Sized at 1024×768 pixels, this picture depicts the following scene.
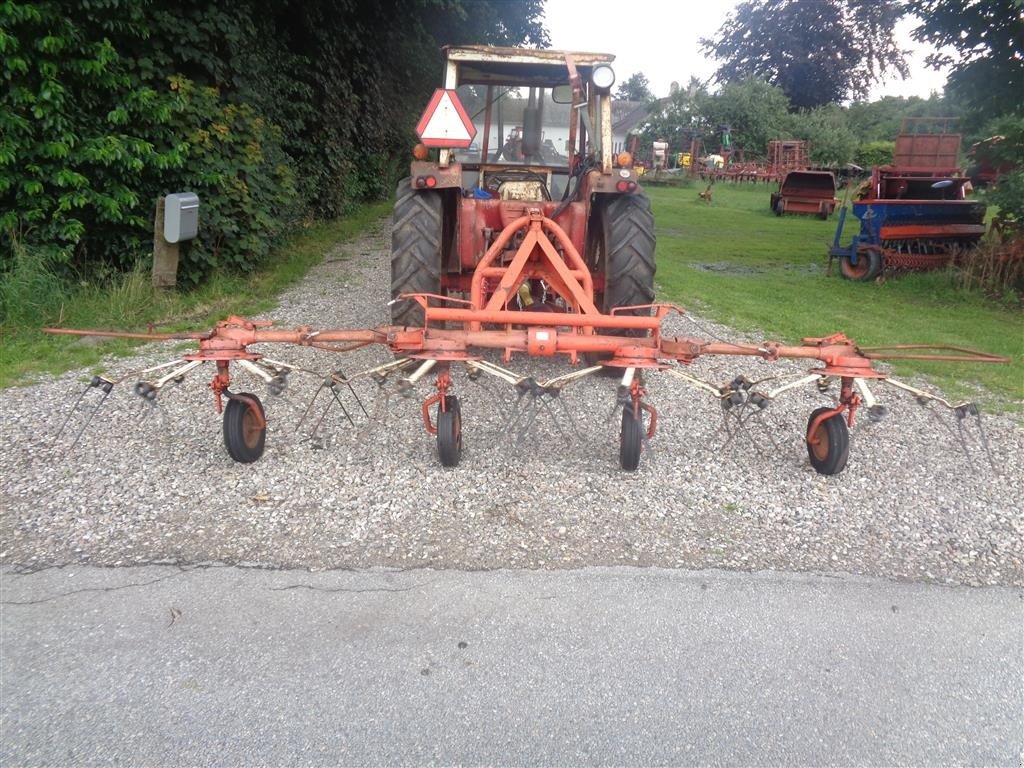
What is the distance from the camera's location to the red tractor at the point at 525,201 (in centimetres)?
586

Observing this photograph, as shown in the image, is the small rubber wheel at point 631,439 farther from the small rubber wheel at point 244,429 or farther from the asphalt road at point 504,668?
the small rubber wheel at point 244,429

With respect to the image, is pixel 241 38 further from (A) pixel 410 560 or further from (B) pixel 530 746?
(B) pixel 530 746

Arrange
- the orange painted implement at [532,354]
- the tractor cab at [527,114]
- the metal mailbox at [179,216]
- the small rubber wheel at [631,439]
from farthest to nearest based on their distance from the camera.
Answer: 1. the metal mailbox at [179,216]
2. the tractor cab at [527,114]
3. the small rubber wheel at [631,439]
4. the orange painted implement at [532,354]

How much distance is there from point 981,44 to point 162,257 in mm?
10518

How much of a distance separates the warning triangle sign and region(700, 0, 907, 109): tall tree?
39.3m

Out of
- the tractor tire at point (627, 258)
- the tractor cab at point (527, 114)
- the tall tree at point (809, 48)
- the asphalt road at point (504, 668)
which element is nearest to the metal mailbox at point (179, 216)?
the tractor cab at point (527, 114)

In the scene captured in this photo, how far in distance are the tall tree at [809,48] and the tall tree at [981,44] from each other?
32390 millimetres

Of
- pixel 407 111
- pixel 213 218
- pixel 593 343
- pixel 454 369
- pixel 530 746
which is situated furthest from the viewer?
pixel 407 111

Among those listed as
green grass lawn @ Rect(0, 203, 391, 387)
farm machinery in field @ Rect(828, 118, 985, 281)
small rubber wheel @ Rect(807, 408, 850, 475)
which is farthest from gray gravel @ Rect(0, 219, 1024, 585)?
farm machinery in field @ Rect(828, 118, 985, 281)

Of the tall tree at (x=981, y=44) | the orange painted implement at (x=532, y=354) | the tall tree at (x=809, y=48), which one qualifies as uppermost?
the tall tree at (x=809, y=48)

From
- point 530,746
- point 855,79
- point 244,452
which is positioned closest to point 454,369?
point 244,452

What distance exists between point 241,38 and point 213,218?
2223 millimetres

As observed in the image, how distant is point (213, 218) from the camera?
8.54 metres

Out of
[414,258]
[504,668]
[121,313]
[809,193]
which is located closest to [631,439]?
[504,668]
